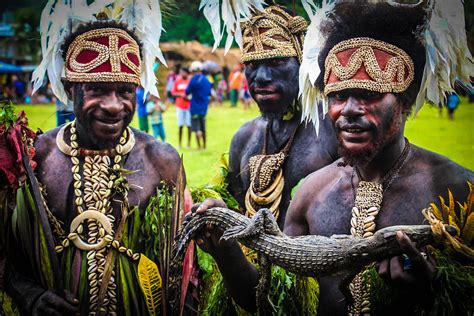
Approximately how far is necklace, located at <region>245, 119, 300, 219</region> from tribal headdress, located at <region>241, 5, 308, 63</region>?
1.92 ft

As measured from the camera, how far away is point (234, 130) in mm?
20812

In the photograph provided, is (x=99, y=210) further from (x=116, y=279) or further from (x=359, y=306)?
(x=359, y=306)

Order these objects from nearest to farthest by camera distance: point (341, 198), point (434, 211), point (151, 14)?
point (434, 211)
point (341, 198)
point (151, 14)

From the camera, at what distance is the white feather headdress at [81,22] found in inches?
170

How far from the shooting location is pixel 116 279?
409 centimetres

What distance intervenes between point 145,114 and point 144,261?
1292 centimetres

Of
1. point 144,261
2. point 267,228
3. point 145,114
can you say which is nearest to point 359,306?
point 267,228

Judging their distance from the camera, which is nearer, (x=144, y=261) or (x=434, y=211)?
(x=434, y=211)

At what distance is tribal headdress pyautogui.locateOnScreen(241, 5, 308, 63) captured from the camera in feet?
17.0

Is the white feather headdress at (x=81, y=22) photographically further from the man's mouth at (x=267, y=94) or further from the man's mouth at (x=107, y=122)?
the man's mouth at (x=267, y=94)

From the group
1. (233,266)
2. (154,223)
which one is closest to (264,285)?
(233,266)

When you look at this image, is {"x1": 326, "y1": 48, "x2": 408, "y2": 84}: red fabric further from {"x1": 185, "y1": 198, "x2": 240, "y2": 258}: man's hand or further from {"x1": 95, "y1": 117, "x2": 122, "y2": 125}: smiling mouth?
{"x1": 95, "y1": 117, "x2": 122, "y2": 125}: smiling mouth

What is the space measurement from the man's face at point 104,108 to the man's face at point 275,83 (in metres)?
1.27

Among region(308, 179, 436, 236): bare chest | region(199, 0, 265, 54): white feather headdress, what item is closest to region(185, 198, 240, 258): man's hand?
region(308, 179, 436, 236): bare chest
